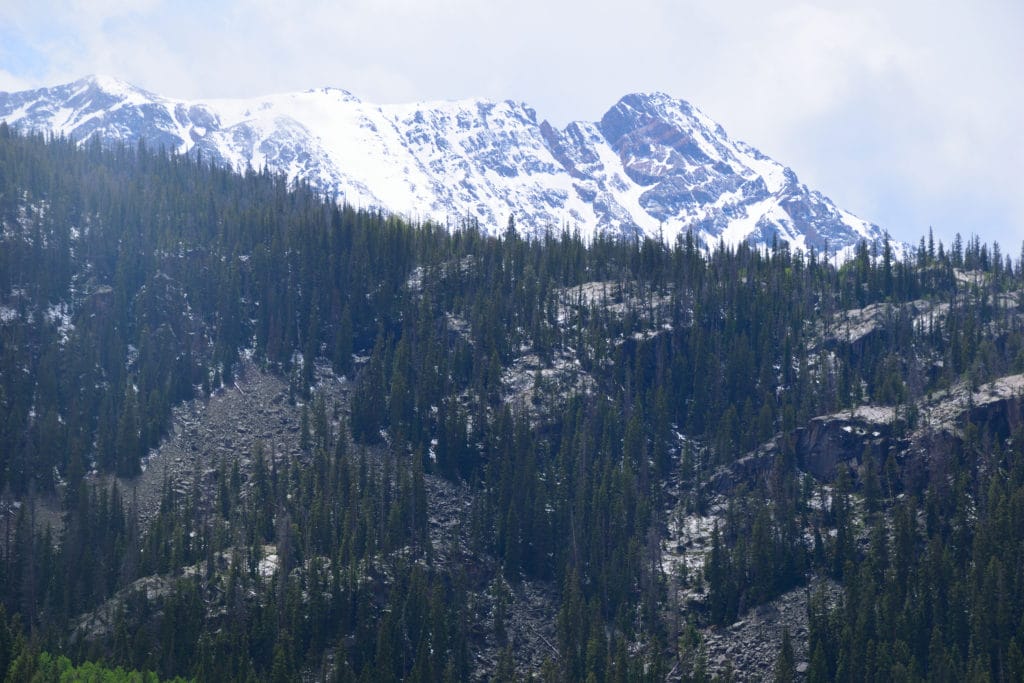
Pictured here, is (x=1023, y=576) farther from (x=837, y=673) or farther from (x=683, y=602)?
(x=683, y=602)

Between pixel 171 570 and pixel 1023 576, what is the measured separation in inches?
4434

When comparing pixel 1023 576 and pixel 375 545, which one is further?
pixel 375 545

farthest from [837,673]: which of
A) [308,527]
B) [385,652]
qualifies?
[308,527]

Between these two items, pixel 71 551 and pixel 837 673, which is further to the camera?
pixel 71 551

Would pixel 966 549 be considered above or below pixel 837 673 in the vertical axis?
above

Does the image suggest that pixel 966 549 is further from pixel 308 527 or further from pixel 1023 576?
pixel 308 527

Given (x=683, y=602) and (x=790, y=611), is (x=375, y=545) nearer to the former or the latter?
(x=683, y=602)

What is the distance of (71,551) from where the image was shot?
19312 cm

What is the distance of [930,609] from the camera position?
7165 inches

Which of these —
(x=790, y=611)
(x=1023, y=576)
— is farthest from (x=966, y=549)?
(x=790, y=611)

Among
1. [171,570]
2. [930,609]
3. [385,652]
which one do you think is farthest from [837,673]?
[171,570]

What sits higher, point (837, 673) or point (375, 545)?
point (375, 545)

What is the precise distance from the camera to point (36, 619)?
607 ft

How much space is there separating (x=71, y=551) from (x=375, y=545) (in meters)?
41.4
